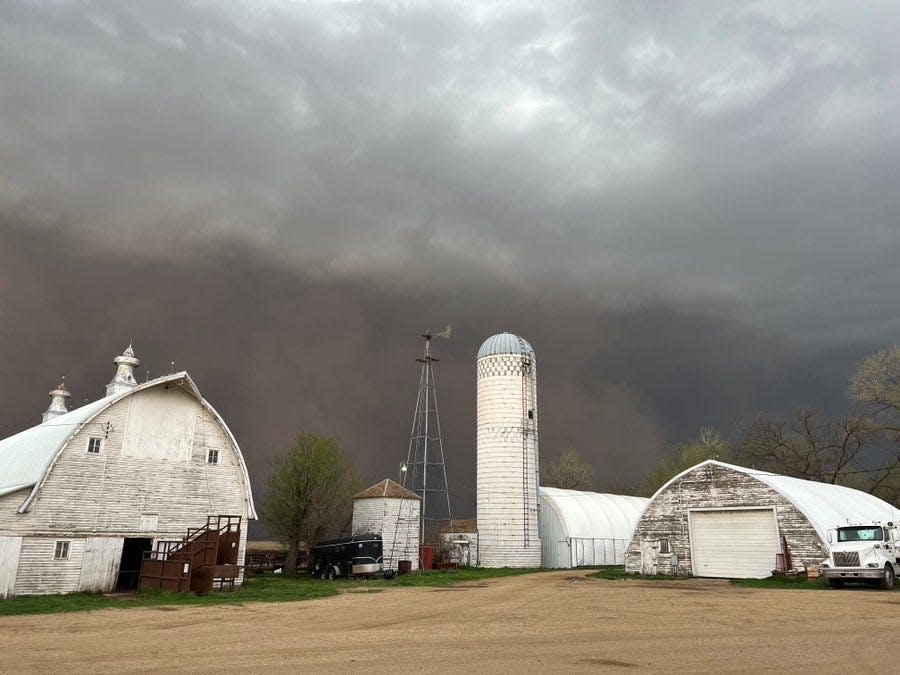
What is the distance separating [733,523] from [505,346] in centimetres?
2307

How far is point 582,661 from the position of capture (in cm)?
1145

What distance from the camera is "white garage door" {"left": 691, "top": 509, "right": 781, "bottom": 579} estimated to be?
3167 centimetres

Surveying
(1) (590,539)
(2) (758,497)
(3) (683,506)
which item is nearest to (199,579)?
(3) (683,506)

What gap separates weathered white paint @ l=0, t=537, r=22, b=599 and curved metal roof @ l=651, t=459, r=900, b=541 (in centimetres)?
2877

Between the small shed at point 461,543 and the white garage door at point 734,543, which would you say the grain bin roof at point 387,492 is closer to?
the small shed at point 461,543

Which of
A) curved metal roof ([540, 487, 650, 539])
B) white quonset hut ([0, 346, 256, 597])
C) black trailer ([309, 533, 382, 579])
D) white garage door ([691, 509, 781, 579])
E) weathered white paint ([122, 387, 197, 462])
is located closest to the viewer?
white quonset hut ([0, 346, 256, 597])

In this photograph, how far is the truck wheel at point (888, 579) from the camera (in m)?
26.0

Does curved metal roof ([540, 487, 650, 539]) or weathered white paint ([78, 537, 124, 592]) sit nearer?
weathered white paint ([78, 537, 124, 592])

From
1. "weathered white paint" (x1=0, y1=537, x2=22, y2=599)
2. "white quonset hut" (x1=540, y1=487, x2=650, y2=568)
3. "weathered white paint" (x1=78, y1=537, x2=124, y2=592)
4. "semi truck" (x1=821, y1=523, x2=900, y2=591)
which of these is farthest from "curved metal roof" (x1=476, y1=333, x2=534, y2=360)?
"weathered white paint" (x1=0, y1=537, x2=22, y2=599)

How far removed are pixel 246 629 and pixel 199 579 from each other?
1176 centimetres

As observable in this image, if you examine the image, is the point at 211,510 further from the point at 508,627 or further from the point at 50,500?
the point at 508,627

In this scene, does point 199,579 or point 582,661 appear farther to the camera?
point 199,579

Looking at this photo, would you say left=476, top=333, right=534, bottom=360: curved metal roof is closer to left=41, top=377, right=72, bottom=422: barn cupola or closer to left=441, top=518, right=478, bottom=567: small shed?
left=441, top=518, right=478, bottom=567: small shed

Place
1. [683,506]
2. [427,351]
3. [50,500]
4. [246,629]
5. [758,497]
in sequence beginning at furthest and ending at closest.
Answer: [427,351]
[683,506]
[758,497]
[50,500]
[246,629]
